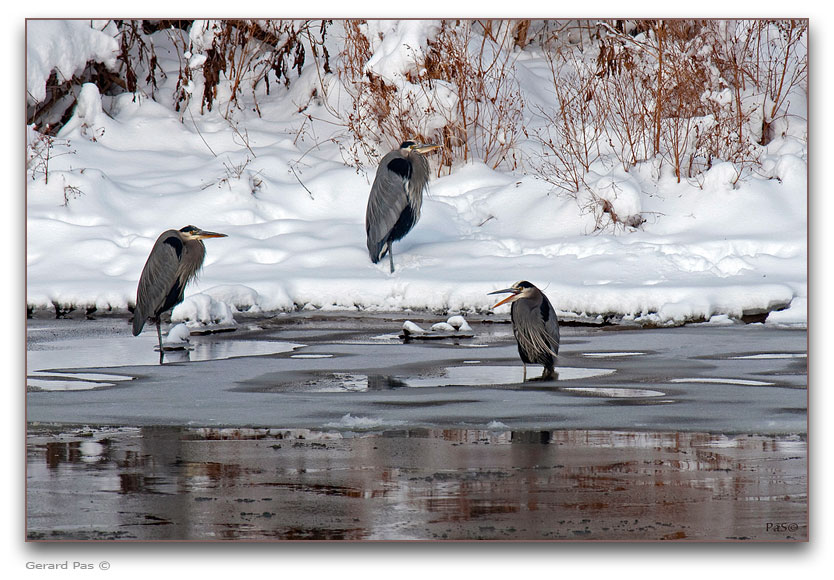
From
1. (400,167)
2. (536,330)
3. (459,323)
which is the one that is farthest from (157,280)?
(536,330)

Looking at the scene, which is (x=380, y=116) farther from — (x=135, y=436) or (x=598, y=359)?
(x=135, y=436)

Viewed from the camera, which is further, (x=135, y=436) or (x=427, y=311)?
(x=427, y=311)

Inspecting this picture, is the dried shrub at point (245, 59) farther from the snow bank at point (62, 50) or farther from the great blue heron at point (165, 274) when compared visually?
the great blue heron at point (165, 274)

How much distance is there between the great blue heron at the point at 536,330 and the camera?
6047 mm

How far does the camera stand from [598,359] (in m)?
6.40

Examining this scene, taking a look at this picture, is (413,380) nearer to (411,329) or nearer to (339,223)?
(411,329)

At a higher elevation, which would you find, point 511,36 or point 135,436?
point 511,36

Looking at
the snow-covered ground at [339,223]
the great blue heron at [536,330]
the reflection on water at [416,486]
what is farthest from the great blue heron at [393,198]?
the reflection on water at [416,486]

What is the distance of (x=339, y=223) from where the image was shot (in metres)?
9.43

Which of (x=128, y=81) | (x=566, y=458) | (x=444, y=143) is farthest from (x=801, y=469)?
(x=128, y=81)

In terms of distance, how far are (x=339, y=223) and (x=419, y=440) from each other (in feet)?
15.9

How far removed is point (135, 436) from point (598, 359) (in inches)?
111

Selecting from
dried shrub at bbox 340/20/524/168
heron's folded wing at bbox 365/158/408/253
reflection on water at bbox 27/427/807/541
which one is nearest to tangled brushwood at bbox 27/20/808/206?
dried shrub at bbox 340/20/524/168

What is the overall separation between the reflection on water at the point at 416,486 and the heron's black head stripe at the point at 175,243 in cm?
250
